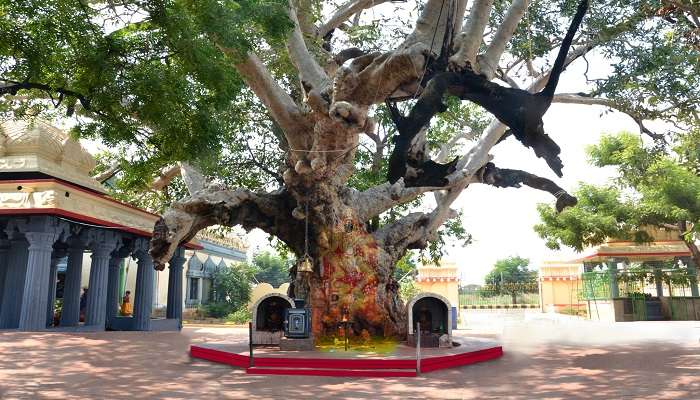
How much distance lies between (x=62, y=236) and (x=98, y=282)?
160 cm

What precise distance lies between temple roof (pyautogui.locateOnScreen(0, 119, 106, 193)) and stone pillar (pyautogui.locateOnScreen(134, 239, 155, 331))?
2567 millimetres

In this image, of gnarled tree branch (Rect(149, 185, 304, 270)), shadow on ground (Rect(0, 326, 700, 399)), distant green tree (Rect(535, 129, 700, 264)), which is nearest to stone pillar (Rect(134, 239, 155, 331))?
shadow on ground (Rect(0, 326, 700, 399))

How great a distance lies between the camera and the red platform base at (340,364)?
8.01 metres

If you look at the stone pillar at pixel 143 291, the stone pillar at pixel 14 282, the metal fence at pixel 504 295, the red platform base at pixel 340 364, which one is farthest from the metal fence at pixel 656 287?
the stone pillar at pixel 14 282

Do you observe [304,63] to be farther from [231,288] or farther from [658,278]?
[231,288]

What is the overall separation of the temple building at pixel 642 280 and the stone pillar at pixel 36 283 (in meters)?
19.1

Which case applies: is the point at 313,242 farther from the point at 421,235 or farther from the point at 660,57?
the point at 660,57

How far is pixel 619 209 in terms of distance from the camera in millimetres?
20359

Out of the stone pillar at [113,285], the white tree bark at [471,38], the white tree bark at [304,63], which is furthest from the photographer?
the stone pillar at [113,285]

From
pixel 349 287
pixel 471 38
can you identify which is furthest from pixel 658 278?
pixel 471 38

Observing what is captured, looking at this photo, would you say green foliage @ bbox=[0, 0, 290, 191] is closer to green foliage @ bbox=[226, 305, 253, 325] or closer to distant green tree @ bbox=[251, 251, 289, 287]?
green foliage @ bbox=[226, 305, 253, 325]

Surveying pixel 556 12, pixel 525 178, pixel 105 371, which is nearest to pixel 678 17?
pixel 556 12

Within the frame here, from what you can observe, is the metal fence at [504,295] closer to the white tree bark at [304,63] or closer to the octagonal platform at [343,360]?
the octagonal platform at [343,360]

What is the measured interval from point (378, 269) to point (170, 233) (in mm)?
4771
